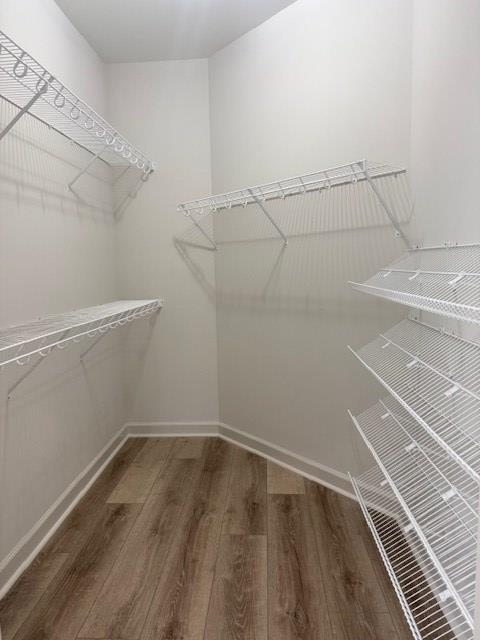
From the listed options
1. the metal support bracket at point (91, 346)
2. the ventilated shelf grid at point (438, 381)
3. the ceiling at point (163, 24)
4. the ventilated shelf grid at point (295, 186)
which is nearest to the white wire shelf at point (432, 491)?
the ventilated shelf grid at point (438, 381)

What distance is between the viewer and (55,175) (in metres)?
2.17

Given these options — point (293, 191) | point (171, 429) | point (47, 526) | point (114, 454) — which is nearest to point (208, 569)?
point (47, 526)

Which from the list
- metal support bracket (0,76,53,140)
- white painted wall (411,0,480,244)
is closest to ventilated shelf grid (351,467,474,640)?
white painted wall (411,0,480,244)

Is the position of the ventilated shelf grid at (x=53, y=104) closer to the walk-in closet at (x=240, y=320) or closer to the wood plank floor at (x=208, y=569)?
the walk-in closet at (x=240, y=320)

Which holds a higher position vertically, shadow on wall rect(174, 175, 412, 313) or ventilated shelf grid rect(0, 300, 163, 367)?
shadow on wall rect(174, 175, 412, 313)

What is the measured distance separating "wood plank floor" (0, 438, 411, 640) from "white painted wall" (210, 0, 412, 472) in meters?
0.42

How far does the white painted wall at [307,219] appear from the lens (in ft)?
6.65

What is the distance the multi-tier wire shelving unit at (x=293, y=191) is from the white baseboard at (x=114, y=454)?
3.92ft

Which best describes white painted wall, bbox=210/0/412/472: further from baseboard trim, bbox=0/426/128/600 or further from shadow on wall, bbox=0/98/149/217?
baseboard trim, bbox=0/426/128/600

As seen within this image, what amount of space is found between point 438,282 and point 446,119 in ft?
1.94

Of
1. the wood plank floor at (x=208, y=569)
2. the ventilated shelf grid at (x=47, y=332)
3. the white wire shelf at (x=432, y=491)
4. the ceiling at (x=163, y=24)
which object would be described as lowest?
the wood plank floor at (x=208, y=569)

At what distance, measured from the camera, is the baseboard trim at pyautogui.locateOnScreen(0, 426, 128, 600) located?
1717 mm

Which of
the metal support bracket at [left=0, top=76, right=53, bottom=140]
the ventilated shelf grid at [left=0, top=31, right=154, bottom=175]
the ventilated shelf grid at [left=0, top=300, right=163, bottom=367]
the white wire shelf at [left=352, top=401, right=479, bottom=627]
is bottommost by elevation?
the white wire shelf at [left=352, top=401, right=479, bottom=627]

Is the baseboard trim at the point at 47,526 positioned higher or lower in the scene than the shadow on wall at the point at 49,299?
lower
